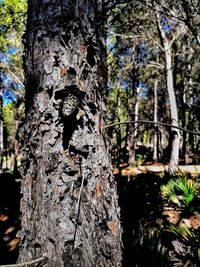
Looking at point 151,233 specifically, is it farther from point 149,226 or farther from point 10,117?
point 10,117

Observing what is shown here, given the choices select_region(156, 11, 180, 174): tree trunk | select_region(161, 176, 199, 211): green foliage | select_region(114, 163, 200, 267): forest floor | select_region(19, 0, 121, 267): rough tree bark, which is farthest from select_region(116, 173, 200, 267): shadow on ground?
select_region(156, 11, 180, 174): tree trunk

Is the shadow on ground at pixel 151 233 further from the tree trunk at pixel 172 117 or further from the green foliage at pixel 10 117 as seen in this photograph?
the green foliage at pixel 10 117

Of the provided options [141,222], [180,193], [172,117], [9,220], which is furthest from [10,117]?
[141,222]

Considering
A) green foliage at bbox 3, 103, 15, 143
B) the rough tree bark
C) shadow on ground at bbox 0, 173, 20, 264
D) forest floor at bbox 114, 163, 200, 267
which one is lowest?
shadow on ground at bbox 0, 173, 20, 264

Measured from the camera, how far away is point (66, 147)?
1643 mm

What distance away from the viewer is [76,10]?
69.1 inches

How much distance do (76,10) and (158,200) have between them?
21.1 feet

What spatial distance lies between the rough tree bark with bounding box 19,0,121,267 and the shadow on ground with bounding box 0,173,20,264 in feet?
11.1

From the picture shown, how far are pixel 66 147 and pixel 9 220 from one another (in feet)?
22.1

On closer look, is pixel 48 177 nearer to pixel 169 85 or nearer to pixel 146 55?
pixel 169 85

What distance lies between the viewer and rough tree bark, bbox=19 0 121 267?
1.57 meters

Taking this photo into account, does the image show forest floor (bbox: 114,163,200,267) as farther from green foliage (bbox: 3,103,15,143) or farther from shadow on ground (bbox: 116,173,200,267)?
green foliage (bbox: 3,103,15,143)

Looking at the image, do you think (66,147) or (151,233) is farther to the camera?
(151,233)

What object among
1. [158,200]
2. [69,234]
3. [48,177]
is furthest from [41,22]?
[158,200]
